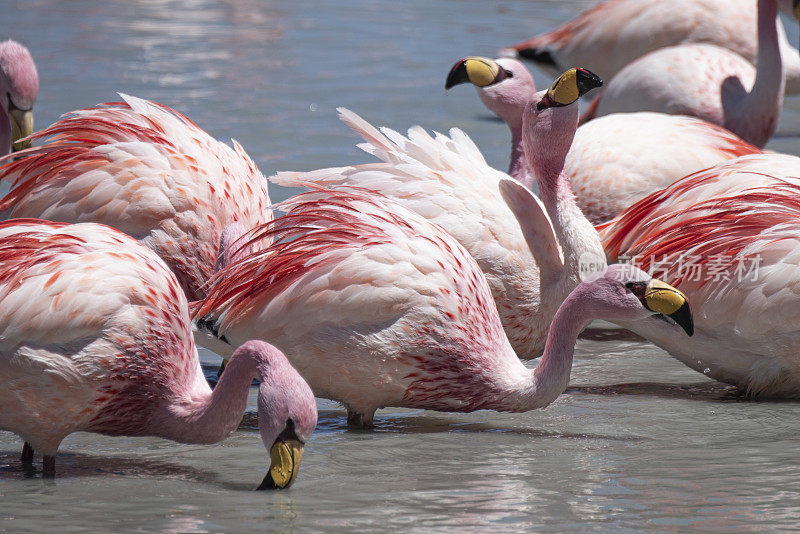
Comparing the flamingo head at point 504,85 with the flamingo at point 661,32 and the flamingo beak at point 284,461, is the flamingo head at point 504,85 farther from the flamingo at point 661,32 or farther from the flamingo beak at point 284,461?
the flamingo at point 661,32

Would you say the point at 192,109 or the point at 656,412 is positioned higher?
the point at 192,109

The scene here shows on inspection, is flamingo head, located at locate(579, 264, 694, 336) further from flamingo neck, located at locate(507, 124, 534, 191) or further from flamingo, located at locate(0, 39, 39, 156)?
flamingo, located at locate(0, 39, 39, 156)

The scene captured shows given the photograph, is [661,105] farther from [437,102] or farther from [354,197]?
[354,197]

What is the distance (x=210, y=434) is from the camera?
5039 millimetres

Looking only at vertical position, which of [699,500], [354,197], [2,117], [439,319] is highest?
[2,117]

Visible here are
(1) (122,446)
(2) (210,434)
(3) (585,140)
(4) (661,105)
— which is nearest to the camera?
(2) (210,434)

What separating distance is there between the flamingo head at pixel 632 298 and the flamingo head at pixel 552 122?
1.15m

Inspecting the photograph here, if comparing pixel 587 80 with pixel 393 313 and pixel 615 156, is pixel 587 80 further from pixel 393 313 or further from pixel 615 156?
pixel 393 313

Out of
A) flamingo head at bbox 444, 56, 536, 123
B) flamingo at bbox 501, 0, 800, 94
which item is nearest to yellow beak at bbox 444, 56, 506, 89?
flamingo head at bbox 444, 56, 536, 123

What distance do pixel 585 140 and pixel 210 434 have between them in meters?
3.42

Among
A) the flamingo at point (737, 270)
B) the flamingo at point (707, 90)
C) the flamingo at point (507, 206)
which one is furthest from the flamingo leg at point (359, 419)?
the flamingo at point (707, 90)

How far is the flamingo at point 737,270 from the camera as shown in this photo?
584cm

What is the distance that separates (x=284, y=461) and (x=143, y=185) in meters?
2.17

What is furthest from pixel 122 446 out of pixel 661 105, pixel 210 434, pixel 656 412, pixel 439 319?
pixel 661 105
